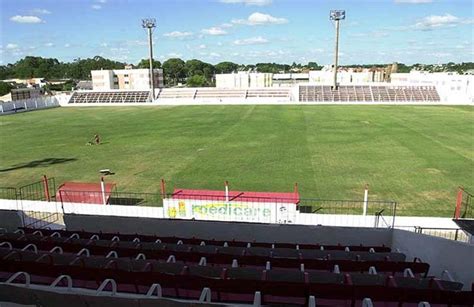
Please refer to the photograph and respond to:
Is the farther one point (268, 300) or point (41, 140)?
point (41, 140)

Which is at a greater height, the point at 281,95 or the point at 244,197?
the point at 281,95


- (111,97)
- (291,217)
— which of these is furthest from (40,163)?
(111,97)

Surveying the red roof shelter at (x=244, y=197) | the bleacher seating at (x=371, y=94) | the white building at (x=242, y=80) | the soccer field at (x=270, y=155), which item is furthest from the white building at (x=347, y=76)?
the red roof shelter at (x=244, y=197)

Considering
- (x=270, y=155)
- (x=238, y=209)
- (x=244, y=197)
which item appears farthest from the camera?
(x=270, y=155)

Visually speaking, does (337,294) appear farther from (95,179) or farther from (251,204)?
(95,179)

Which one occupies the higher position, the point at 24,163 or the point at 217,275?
the point at 217,275

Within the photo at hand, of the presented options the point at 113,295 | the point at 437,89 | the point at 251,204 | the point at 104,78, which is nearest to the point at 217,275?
the point at 113,295

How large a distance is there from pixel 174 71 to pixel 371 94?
416 feet

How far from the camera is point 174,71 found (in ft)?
605

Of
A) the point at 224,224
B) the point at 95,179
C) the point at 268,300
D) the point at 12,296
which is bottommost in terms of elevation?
the point at 95,179

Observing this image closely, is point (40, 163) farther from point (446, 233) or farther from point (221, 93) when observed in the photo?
point (221, 93)

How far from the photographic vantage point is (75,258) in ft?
21.9

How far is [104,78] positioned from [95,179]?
112m

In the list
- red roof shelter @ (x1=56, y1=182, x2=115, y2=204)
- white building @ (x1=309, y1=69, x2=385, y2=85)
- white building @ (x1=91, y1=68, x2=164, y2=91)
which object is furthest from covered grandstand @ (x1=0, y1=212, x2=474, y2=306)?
white building @ (x1=309, y1=69, x2=385, y2=85)
